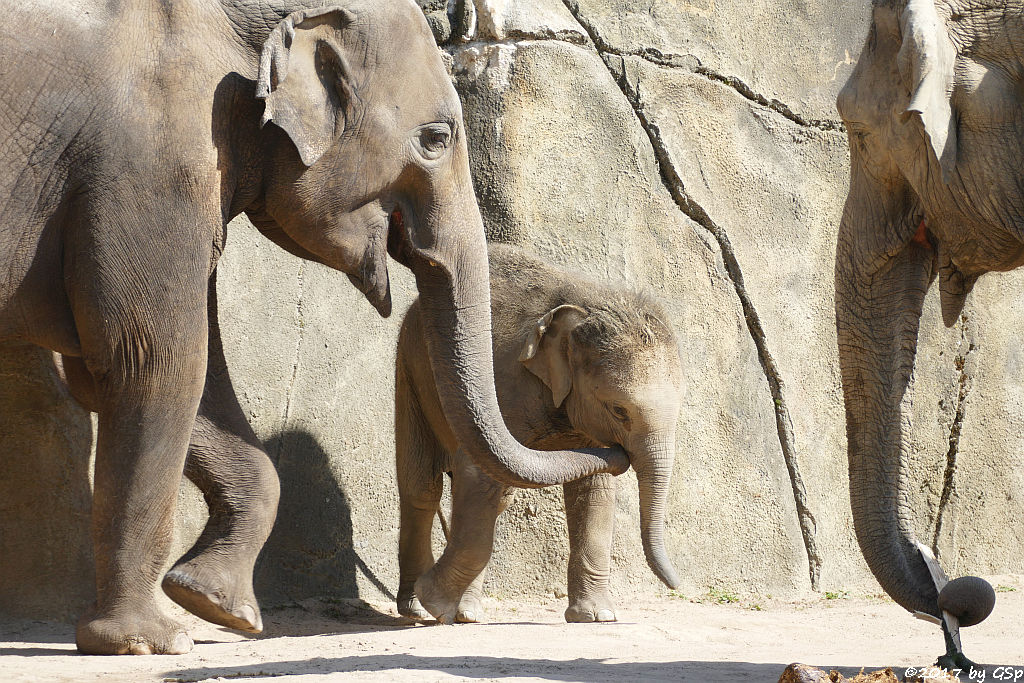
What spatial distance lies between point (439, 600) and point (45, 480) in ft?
4.70

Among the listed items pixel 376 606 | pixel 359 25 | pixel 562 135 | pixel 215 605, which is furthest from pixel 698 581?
pixel 359 25

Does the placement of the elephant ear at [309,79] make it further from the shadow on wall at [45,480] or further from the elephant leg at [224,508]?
the shadow on wall at [45,480]

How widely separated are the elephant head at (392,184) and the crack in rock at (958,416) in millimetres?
3019

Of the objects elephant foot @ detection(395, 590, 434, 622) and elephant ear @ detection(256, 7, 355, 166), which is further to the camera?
elephant foot @ detection(395, 590, 434, 622)

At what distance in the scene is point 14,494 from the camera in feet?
16.0

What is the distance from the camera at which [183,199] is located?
3.67 metres

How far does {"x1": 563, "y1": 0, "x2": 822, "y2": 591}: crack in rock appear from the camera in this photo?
598cm

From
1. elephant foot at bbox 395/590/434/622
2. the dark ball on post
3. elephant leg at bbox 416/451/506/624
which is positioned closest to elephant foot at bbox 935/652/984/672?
the dark ball on post

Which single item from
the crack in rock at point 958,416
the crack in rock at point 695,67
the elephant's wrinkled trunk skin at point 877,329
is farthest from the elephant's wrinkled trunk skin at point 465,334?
the crack in rock at point 958,416

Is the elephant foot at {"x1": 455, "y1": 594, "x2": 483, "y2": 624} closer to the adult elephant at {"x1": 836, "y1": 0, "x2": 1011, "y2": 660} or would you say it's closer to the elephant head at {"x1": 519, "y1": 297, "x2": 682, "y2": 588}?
the elephant head at {"x1": 519, "y1": 297, "x2": 682, "y2": 588}

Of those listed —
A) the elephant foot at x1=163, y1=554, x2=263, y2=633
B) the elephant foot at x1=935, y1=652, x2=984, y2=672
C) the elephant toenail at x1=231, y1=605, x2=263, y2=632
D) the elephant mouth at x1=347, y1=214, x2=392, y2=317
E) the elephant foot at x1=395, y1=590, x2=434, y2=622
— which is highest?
the elephant mouth at x1=347, y1=214, x2=392, y2=317

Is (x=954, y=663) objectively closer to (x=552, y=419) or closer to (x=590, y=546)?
(x=590, y=546)

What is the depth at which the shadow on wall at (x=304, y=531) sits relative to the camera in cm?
535

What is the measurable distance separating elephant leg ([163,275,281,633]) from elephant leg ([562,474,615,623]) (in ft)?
3.89
